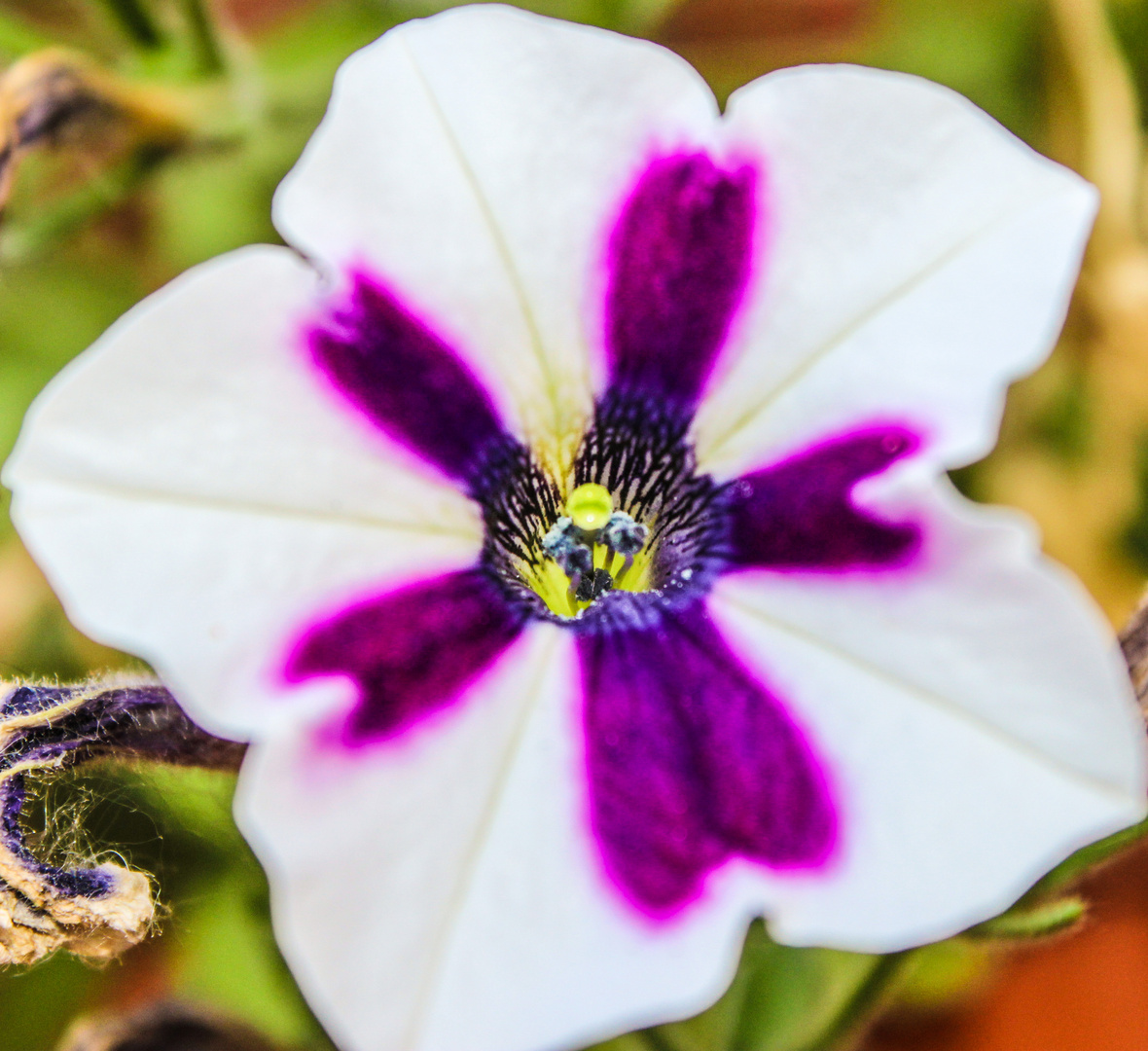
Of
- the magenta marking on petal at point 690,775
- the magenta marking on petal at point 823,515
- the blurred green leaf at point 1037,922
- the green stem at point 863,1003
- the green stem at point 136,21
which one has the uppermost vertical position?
the green stem at point 136,21

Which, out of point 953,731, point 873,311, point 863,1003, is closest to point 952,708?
point 953,731

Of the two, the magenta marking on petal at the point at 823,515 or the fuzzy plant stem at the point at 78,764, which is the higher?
the magenta marking on petal at the point at 823,515

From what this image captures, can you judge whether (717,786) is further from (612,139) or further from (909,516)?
(612,139)

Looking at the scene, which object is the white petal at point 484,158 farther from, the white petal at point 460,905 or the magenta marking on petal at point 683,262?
the white petal at point 460,905

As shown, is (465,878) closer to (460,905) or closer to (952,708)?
(460,905)

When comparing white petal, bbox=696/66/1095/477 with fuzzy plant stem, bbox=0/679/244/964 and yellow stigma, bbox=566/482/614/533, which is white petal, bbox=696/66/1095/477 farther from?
fuzzy plant stem, bbox=0/679/244/964

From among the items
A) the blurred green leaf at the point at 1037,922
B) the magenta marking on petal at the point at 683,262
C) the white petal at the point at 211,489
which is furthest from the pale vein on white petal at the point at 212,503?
the blurred green leaf at the point at 1037,922

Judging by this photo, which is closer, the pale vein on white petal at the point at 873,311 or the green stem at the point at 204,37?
the pale vein on white petal at the point at 873,311
